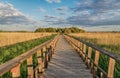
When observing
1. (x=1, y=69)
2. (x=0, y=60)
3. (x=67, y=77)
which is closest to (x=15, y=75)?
(x=1, y=69)

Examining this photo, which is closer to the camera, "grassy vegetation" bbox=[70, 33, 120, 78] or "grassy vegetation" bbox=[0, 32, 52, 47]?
"grassy vegetation" bbox=[70, 33, 120, 78]

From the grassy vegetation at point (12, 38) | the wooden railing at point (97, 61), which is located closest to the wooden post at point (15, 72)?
the wooden railing at point (97, 61)

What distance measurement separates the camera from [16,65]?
394 centimetres

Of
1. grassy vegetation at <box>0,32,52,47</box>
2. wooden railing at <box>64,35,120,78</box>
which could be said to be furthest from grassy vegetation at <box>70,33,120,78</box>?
grassy vegetation at <box>0,32,52,47</box>

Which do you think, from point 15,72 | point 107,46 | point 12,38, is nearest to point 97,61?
point 15,72

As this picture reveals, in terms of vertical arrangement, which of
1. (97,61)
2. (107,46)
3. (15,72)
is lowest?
(107,46)

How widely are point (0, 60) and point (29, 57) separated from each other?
5038mm

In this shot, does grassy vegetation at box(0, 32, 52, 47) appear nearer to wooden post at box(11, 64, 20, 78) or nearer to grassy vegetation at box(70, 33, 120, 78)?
grassy vegetation at box(70, 33, 120, 78)

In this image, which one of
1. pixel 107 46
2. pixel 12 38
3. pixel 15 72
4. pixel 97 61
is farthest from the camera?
pixel 12 38

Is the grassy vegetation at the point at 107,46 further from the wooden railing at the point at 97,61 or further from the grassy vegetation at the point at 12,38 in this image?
the grassy vegetation at the point at 12,38

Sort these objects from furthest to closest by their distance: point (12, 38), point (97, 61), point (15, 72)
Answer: point (12, 38) → point (97, 61) → point (15, 72)

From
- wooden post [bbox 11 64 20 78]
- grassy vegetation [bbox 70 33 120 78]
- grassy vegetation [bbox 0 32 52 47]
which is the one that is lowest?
grassy vegetation [bbox 0 32 52 47]

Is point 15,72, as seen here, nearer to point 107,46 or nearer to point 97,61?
point 97,61

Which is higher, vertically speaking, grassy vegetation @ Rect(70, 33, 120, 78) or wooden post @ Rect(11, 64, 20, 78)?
wooden post @ Rect(11, 64, 20, 78)
